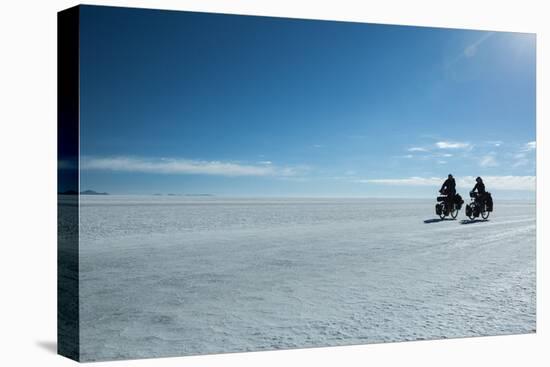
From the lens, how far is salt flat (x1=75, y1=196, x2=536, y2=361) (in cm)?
773

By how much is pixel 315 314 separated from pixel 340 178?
1.61 meters

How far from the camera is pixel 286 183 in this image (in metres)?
8.63

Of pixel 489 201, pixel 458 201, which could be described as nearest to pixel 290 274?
pixel 458 201

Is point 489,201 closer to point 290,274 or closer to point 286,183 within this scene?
point 286,183

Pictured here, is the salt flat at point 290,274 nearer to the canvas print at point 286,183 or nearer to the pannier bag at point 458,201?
the canvas print at point 286,183

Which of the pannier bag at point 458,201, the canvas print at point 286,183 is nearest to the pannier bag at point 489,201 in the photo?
the canvas print at point 286,183

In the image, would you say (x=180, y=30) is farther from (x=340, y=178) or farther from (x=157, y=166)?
(x=340, y=178)

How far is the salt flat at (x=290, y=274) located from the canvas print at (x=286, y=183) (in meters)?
0.02

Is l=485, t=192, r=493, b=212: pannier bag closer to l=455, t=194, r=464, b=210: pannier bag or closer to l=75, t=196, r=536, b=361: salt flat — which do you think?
l=75, t=196, r=536, b=361: salt flat

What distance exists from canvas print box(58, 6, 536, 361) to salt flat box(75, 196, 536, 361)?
0.02 meters

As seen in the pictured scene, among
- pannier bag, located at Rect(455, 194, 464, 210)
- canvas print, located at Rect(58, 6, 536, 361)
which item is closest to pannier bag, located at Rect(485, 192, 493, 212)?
canvas print, located at Rect(58, 6, 536, 361)

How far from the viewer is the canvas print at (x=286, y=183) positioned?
25.4ft

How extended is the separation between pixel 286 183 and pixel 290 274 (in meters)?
1.03

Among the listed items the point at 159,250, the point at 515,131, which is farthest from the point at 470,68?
the point at 159,250
